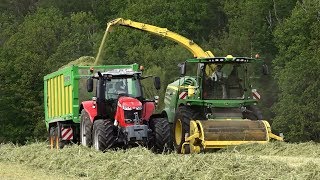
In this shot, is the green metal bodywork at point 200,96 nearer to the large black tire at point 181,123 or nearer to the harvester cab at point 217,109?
the harvester cab at point 217,109

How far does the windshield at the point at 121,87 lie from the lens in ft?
60.8

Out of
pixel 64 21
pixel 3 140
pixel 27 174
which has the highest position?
pixel 64 21

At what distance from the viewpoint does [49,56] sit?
192ft

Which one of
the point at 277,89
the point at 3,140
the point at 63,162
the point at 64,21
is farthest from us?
the point at 64,21

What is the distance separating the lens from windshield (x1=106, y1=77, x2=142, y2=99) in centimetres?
1853

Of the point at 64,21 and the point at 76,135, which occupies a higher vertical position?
the point at 64,21

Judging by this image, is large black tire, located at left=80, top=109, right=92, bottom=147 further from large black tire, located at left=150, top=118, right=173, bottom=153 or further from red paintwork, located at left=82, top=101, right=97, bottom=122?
large black tire, located at left=150, top=118, right=173, bottom=153

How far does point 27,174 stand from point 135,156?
7.12ft

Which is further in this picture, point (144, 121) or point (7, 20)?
point (7, 20)

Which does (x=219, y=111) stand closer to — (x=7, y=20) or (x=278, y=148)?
(x=278, y=148)

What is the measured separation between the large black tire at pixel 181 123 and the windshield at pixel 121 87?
51.2 inches

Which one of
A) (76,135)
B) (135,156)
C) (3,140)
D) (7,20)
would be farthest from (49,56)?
(135,156)

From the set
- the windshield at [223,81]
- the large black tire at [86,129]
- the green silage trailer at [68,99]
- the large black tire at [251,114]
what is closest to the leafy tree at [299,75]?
the green silage trailer at [68,99]

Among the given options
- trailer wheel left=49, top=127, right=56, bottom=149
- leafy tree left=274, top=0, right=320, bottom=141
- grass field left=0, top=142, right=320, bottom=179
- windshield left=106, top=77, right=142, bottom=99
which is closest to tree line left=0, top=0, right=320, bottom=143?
leafy tree left=274, top=0, right=320, bottom=141
